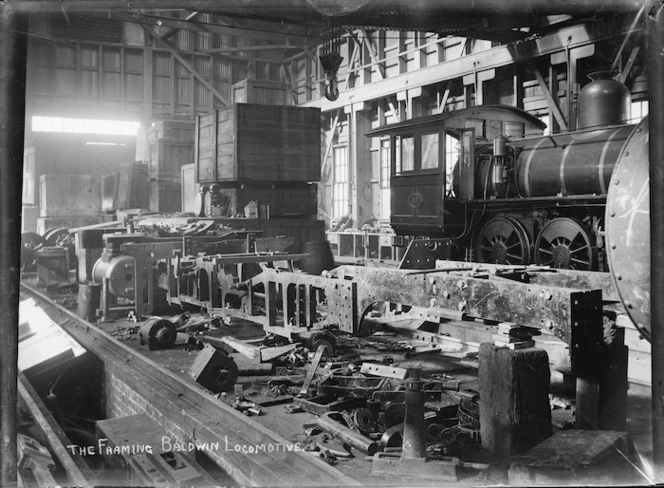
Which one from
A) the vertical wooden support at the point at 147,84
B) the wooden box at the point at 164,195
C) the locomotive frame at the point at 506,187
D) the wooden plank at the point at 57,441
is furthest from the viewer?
the vertical wooden support at the point at 147,84

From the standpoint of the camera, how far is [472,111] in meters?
9.73

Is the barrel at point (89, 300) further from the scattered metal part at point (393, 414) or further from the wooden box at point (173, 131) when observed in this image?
the wooden box at point (173, 131)

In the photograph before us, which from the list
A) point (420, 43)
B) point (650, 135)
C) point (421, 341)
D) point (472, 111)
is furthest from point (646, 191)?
point (420, 43)

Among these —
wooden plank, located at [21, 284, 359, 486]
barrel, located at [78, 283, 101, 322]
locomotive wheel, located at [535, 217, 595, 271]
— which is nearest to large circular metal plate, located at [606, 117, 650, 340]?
wooden plank, located at [21, 284, 359, 486]

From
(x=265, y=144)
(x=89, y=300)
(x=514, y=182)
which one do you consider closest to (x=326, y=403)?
(x=89, y=300)

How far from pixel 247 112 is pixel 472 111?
4.12 m

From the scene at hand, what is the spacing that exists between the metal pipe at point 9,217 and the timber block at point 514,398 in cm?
206

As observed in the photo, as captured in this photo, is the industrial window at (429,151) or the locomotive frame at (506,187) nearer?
the locomotive frame at (506,187)

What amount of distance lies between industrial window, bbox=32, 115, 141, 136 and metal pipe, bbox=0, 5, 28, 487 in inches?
808

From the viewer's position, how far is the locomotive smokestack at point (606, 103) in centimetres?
825

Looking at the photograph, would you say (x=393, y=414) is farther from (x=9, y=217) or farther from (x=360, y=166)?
(x=360, y=166)

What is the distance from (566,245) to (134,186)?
1195 cm

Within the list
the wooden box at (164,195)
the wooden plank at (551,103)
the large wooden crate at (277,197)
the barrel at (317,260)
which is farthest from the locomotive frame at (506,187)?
the wooden box at (164,195)

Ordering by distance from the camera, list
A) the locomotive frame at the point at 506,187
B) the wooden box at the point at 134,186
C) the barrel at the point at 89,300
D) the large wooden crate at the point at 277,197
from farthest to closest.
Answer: the wooden box at the point at 134,186 < the large wooden crate at the point at 277,197 < the locomotive frame at the point at 506,187 < the barrel at the point at 89,300
